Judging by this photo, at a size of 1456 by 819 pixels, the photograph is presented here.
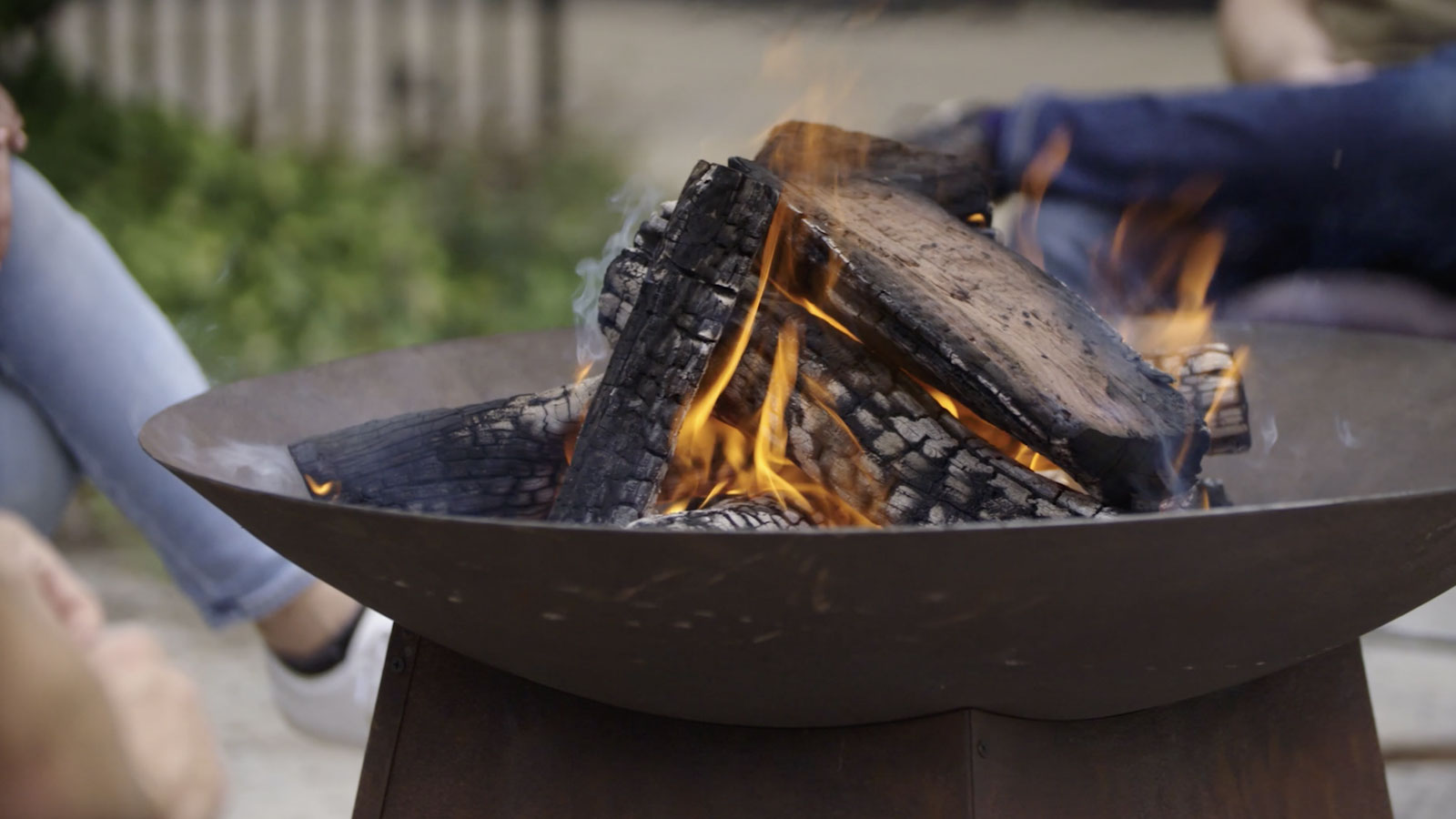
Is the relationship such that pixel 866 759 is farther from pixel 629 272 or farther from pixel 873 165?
pixel 873 165

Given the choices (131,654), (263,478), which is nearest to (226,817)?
(263,478)

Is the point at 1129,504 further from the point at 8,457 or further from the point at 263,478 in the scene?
the point at 8,457

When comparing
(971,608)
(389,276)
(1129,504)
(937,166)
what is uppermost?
(389,276)

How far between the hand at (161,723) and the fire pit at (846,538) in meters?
0.35

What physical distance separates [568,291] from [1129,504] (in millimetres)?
3119

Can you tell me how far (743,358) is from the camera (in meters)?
1.35

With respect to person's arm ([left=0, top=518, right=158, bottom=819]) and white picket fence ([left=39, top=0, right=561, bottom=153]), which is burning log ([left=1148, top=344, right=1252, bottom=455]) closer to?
person's arm ([left=0, top=518, right=158, bottom=819])

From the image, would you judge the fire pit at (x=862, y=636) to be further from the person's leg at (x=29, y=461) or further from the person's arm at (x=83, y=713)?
the person's leg at (x=29, y=461)

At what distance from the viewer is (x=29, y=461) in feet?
5.94

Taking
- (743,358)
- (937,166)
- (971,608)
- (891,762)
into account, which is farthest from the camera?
(937,166)

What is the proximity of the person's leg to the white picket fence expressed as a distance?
10.6 ft

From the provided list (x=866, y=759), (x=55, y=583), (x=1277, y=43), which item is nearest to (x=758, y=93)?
(x=1277, y=43)

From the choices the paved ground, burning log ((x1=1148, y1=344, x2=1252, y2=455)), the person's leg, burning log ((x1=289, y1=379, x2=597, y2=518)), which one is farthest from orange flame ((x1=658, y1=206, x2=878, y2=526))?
the person's leg

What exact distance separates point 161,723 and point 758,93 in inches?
68.7
